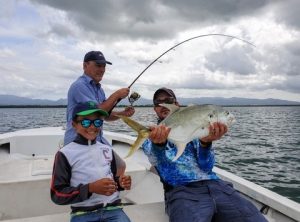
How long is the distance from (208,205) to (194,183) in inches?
13.4

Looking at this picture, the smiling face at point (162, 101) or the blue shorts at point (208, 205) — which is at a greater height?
the smiling face at point (162, 101)

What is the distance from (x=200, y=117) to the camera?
3352 mm

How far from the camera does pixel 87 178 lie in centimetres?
344

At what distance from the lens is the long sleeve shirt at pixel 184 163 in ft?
13.0

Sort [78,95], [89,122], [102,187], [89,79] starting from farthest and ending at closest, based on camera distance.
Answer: [89,79] < [78,95] < [89,122] < [102,187]

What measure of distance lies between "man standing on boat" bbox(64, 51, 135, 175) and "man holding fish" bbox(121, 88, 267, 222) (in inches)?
26.5

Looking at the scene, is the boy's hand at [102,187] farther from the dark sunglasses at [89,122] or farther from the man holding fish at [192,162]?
the dark sunglasses at [89,122]

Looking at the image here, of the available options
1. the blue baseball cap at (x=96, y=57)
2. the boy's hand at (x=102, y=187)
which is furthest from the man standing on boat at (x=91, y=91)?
the boy's hand at (x=102, y=187)

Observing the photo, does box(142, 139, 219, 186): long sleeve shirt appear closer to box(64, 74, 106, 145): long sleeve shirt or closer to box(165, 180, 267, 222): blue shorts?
box(165, 180, 267, 222): blue shorts

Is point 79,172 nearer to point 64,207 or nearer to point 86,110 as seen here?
point 86,110

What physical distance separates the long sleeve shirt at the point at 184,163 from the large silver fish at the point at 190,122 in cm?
54

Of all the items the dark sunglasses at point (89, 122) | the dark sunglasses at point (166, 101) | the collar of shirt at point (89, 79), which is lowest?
the dark sunglasses at point (89, 122)

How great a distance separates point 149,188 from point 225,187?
218cm

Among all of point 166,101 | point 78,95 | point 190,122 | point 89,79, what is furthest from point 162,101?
point 89,79
